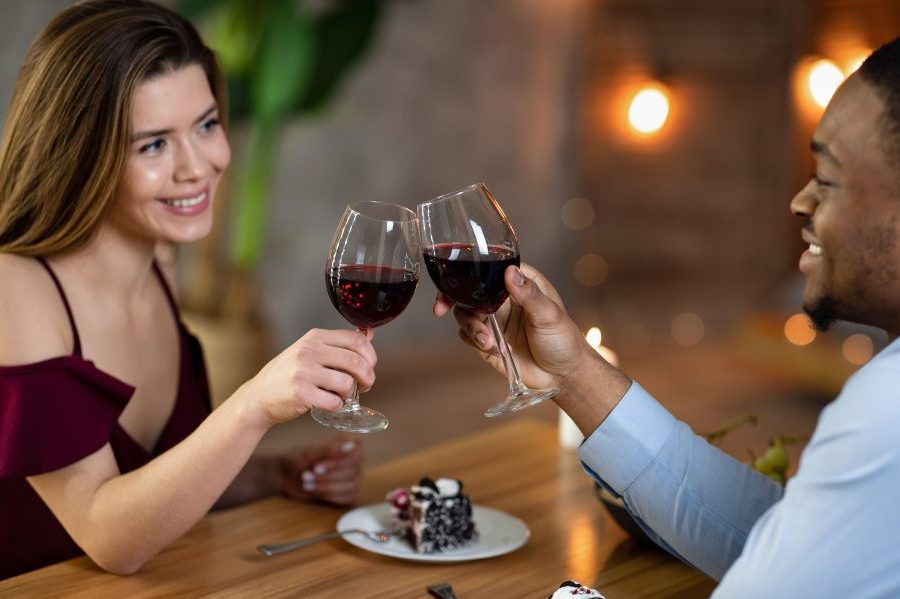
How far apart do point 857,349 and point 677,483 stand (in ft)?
12.4

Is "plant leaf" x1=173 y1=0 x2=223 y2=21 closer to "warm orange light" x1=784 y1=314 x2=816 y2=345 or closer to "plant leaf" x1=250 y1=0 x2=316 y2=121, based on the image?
"plant leaf" x1=250 y1=0 x2=316 y2=121

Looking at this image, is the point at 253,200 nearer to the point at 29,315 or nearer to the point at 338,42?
the point at 338,42

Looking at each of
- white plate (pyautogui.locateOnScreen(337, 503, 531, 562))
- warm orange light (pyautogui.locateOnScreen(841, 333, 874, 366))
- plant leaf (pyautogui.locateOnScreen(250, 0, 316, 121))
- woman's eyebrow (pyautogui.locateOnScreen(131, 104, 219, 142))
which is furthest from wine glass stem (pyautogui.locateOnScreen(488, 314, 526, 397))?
warm orange light (pyautogui.locateOnScreen(841, 333, 874, 366))

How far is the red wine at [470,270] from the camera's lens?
4.75 ft

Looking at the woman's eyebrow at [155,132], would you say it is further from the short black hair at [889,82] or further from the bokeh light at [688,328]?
the bokeh light at [688,328]

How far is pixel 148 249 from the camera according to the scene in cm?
199

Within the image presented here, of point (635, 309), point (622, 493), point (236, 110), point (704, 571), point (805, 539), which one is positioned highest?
point (236, 110)

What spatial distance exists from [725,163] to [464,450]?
188 inches

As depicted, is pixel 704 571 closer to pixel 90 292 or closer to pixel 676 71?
pixel 90 292

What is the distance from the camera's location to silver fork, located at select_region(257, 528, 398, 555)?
1.55 meters

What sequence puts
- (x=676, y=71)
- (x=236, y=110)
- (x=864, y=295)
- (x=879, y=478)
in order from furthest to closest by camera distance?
(x=676, y=71)
(x=236, y=110)
(x=864, y=295)
(x=879, y=478)

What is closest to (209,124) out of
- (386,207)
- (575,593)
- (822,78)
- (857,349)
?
(386,207)

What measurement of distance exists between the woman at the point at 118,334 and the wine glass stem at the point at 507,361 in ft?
0.71

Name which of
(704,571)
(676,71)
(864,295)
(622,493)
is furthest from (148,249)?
(676,71)
